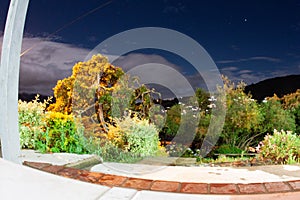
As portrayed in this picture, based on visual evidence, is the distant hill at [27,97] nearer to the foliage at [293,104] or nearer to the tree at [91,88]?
the tree at [91,88]

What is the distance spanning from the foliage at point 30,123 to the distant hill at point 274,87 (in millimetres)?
2973

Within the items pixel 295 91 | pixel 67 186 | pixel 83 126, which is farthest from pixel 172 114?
pixel 67 186

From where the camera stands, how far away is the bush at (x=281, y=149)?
12.0ft

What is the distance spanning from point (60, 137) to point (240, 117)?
2.57 metres

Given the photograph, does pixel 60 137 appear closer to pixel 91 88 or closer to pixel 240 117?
pixel 91 88

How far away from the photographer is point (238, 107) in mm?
5160

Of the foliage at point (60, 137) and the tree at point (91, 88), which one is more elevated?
the tree at point (91, 88)

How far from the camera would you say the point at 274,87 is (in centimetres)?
534

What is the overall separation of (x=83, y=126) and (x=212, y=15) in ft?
8.16

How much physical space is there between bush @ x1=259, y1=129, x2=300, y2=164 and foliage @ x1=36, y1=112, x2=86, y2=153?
2.04 metres

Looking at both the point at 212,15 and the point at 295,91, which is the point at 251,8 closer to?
the point at 212,15

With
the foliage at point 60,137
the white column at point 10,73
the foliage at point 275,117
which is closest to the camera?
the white column at point 10,73

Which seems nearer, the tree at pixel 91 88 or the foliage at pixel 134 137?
the foliage at pixel 134 137

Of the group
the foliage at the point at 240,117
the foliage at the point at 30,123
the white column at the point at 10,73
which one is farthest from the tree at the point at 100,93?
the white column at the point at 10,73
